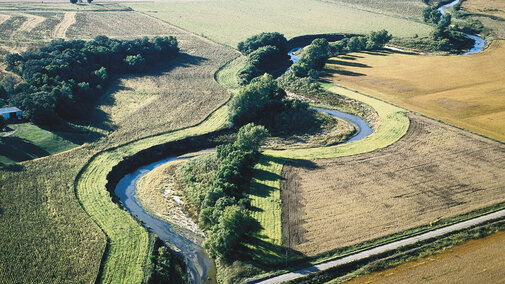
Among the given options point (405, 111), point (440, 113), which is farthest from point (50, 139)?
point (440, 113)

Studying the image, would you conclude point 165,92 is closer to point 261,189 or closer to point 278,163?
point 278,163

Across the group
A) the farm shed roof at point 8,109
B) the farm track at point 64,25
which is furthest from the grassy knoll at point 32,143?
the farm track at point 64,25

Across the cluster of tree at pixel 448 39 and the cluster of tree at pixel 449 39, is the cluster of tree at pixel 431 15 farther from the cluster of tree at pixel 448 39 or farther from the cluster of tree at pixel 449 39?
the cluster of tree at pixel 449 39

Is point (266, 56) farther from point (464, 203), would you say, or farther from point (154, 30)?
point (464, 203)

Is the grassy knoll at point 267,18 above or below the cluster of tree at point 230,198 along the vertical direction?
above

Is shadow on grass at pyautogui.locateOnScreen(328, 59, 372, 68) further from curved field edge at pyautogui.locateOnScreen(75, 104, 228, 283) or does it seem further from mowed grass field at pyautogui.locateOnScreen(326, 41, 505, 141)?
curved field edge at pyautogui.locateOnScreen(75, 104, 228, 283)

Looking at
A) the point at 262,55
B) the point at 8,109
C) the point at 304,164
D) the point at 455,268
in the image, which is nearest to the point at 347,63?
the point at 262,55
